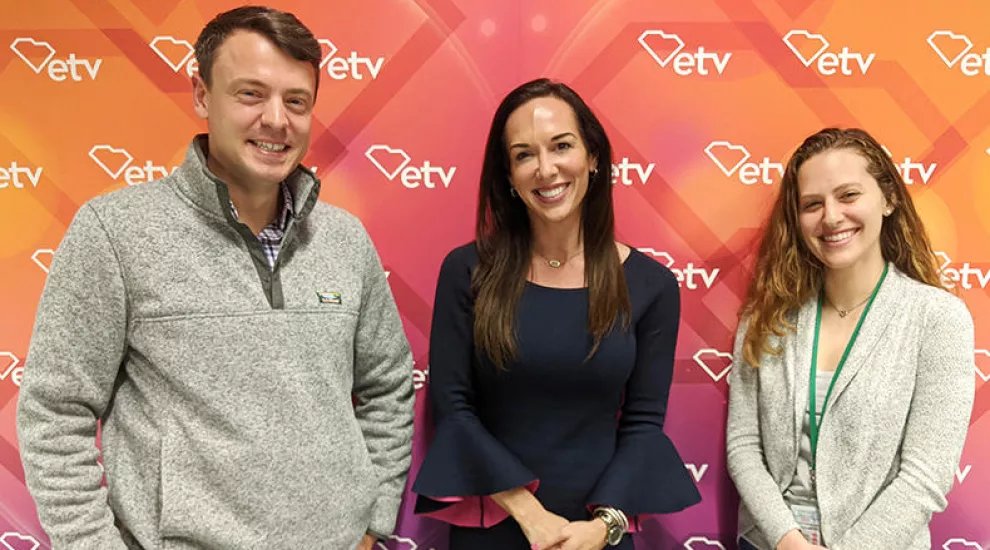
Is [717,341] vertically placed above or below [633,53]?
below

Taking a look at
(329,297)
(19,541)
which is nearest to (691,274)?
(329,297)

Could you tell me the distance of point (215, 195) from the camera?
132 centimetres

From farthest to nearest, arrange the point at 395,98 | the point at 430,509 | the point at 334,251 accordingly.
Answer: the point at 395,98 < the point at 430,509 < the point at 334,251

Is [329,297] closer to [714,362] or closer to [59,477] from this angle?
[59,477]

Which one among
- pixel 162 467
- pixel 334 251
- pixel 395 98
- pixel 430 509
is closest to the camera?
pixel 162 467

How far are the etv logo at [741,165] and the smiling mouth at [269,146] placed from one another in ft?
4.14

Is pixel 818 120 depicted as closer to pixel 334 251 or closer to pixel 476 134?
pixel 476 134

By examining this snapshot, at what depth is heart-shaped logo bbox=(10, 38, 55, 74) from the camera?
190 cm

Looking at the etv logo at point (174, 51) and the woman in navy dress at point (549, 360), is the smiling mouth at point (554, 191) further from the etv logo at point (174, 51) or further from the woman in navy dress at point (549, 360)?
the etv logo at point (174, 51)

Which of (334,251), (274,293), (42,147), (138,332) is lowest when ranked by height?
(138,332)

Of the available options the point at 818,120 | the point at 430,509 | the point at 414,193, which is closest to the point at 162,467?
the point at 430,509

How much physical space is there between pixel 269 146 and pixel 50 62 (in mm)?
1067

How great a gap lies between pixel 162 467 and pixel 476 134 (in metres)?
1.21

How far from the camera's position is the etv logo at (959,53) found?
1.95m
